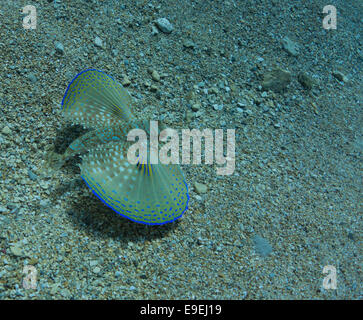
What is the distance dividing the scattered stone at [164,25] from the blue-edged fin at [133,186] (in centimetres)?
146

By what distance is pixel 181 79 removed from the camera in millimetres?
2814

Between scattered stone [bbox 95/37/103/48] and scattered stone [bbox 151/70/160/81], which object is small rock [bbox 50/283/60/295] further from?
scattered stone [bbox 95/37/103/48]

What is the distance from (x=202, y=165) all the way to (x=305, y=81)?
1.53 m

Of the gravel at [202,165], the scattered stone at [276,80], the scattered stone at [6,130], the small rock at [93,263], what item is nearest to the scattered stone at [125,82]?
the gravel at [202,165]

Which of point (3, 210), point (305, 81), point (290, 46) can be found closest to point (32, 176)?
point (3, 210)

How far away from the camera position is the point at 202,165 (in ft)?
8.18

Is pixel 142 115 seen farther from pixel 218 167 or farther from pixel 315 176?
pixel 315 176

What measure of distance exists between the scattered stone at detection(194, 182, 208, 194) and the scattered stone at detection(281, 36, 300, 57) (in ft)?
6.15

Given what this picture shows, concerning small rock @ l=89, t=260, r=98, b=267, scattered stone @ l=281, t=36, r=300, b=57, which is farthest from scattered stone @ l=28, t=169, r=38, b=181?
scattered stone @ l=281, t=36, r=300, b=57

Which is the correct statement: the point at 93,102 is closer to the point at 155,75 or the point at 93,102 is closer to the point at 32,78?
the point at 32,78

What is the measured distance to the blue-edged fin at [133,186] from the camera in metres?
1.91

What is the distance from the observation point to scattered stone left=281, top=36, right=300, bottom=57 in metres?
3.30

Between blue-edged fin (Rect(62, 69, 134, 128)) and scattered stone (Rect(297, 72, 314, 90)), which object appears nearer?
blue-edged fin (Rect(62, 69, 134, 128))

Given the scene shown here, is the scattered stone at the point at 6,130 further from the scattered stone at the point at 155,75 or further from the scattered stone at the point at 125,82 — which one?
the scattered stone at the point at 155,75
